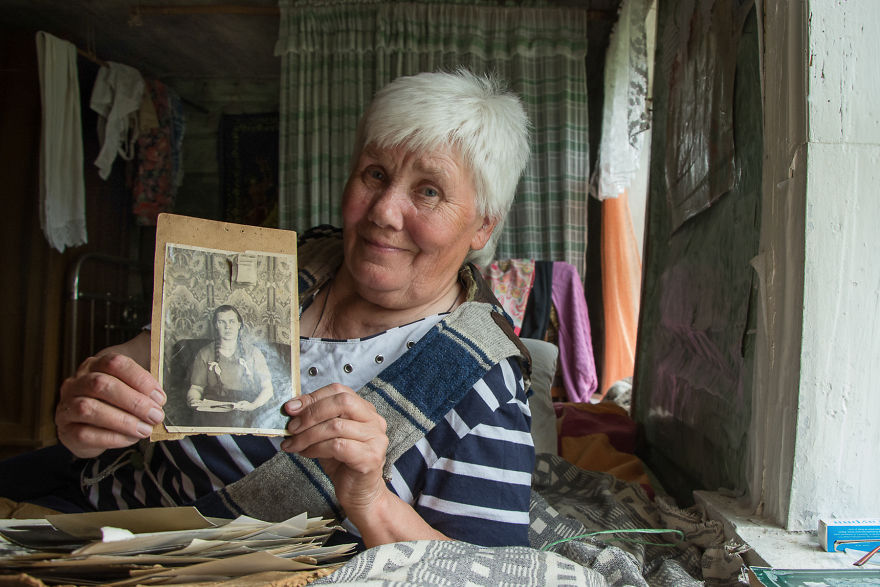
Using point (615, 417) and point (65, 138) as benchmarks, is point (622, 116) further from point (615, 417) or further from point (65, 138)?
point (65, 138)

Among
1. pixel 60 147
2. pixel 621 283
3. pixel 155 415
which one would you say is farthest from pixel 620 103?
pixel 155 415

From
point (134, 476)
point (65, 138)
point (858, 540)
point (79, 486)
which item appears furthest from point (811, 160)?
point (65, 138)

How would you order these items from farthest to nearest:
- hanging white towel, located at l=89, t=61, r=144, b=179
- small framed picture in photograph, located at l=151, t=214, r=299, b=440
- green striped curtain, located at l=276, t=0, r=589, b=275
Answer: hanging white towel, located at l=89, t=61, r=144, b=179 < green striped curtain, located at l=276, t=0, r=589, b=275 < small framed picture in photograph, located at l=151, t=214, r=299, b=440

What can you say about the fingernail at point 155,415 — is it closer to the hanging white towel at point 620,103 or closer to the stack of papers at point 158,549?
the stack of papers at point 158,549

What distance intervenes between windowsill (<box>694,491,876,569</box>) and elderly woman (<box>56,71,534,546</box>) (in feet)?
1.25

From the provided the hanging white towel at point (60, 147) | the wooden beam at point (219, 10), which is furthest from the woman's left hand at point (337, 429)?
the wooden beam at point (219, 10)

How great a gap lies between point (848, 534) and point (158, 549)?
1.01 m

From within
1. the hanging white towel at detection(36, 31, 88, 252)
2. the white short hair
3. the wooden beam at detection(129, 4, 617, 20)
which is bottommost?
the white short hair

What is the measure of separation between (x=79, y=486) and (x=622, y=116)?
328cm

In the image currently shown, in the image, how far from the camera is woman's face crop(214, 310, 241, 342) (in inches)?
32.8

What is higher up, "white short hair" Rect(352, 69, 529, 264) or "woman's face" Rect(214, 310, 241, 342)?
"white short hair" Rect(352, 69, 529, 264)

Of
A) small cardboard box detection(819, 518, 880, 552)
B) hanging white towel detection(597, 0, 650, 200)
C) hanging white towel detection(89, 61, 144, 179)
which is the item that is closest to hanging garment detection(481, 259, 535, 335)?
hanging white towel detection(597, 0, 650, 200)

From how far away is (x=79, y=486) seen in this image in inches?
51.4

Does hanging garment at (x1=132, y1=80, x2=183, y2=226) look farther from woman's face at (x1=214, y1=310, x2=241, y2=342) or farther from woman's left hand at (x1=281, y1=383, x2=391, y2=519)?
woman's left hand at (x1=281, y1=383, x2=391, y2=519)
